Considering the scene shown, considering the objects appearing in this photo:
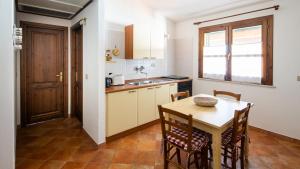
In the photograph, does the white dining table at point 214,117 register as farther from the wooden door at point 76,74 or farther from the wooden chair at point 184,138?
the wooden door at point 76,74

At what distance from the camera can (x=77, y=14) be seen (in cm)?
342

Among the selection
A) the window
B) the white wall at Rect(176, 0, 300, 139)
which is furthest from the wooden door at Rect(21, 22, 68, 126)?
the white wall at Rect(176, 0, 300, 139)

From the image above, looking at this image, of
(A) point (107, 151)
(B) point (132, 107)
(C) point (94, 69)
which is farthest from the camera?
(B) point (132, 107)

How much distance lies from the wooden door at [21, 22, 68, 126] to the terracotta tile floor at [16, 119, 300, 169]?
1.74ft

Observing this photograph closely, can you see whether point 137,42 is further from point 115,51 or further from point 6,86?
point 6,86

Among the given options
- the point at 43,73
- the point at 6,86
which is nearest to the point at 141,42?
the point at 43,73

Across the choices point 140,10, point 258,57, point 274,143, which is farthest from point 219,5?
point 274,143

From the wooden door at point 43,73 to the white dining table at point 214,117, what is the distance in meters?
2.81

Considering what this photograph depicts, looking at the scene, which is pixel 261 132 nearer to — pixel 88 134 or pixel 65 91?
pixel 88 134

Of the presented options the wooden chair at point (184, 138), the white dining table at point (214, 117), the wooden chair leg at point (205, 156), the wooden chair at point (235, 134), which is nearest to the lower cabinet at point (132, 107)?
the white dining table at point (214, 117)

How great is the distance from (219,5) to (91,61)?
8.83 ft

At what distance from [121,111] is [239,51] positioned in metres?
2.61

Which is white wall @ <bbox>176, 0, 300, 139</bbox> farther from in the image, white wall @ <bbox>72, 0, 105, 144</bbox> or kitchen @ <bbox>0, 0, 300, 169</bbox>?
white wall @ <bbox>72, 0, 105, 144</bbox>

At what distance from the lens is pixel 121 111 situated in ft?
9.83
